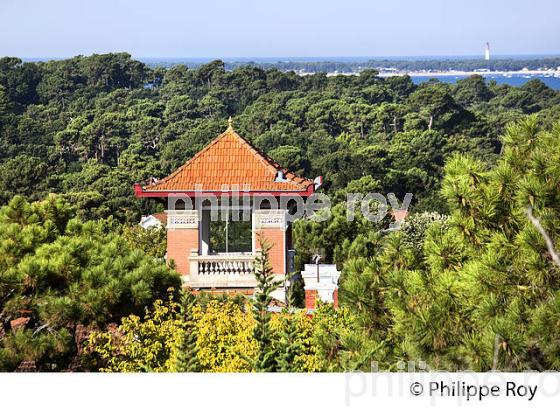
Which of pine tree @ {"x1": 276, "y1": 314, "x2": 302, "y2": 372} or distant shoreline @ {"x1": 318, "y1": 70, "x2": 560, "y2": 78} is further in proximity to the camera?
distant shoreline @ {"x1": 318, "y1": 70, "x2": 560, "y2": 78}

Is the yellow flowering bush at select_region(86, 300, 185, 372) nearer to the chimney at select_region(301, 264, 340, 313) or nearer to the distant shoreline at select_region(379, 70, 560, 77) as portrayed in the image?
the chimney at select_region(301, 264, 340, 313)

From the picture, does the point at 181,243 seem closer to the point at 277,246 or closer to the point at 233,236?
the point at 277,246

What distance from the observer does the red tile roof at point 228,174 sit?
777cm

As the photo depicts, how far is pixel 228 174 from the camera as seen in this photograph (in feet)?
26.0

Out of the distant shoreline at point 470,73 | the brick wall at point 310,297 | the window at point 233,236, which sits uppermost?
the brick wall at point 310,297

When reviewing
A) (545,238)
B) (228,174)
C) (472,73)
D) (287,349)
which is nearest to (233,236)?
(228,174)

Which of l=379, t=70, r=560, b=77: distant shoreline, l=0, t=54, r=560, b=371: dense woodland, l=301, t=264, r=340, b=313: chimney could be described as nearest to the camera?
l=0, t=54, r=560, b=371: dense woodland

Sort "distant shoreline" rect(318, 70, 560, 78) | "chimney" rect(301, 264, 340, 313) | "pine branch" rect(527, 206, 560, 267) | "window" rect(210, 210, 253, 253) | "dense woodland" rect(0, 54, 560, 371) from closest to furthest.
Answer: "pine branch" rect(527, 206, 560, 267) → "dense woodland" rect(0, 54, 560, 371) → "chimney" rect(301, 264, 340, 313) → "window" rect(210, 210, 253, 253) → "distant shoreline" rect(318, 70, 560, 78)

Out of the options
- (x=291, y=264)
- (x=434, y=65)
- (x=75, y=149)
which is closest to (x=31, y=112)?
(x=75, y=149)

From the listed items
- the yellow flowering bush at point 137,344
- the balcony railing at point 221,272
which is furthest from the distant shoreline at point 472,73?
the yellow flowering bush at point 137,344

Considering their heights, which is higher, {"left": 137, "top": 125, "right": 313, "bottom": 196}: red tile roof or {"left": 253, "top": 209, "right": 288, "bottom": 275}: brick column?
{"left": 137, "top": 125, "right": 313, "bottom": 196}: red tile roof

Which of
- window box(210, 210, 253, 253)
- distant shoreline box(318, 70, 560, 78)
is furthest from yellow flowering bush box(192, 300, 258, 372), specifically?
distant shoreline box(318, 70, 560, 78)

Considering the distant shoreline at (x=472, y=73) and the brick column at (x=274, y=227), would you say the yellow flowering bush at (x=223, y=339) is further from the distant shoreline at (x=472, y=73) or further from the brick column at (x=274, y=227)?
the distant shoreline at (x=472, y=73)

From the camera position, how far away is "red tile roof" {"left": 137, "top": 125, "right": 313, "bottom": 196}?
777 centimetres
